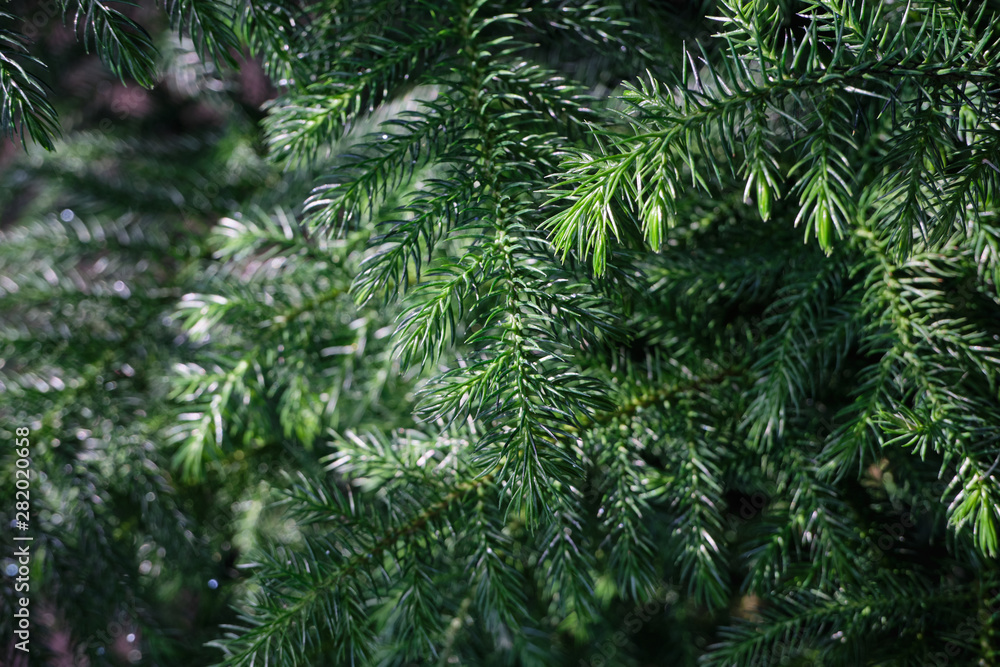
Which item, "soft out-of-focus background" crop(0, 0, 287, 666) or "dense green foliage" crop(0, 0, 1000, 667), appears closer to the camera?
"dense green foliage" crop(0, 0, 1000, 667)

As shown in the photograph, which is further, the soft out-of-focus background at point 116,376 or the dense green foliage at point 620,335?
the soft out-of-focus background at point 116,376

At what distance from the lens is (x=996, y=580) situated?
18.9 inches

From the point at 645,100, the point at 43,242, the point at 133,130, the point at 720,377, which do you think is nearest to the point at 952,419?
the point at 720,377

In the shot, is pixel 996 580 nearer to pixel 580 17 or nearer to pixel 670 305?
pixel 670 305

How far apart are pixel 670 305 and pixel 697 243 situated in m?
0.06

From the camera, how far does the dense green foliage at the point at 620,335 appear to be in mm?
380

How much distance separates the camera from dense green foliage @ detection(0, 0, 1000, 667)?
14.9 inches
